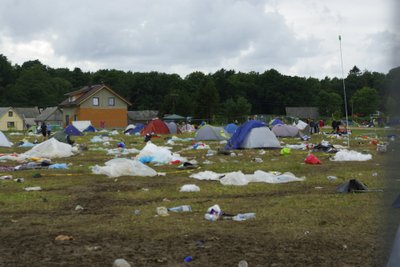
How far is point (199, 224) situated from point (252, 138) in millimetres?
16343

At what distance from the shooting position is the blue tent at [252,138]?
2345 cm

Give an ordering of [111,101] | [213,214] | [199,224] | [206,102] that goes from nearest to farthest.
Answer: [199,224], [213,214], [111,101], [206,102]

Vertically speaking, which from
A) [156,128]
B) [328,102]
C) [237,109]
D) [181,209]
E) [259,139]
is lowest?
[181,209]

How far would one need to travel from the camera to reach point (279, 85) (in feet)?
402

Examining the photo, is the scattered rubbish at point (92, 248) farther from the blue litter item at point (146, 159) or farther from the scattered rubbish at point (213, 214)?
the blue litter item at point (146, 159)

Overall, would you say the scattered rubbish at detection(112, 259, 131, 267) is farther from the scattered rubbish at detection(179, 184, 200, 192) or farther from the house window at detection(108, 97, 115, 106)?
the house window at detection(108, 97, 115, 106)

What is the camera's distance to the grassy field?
5.57m

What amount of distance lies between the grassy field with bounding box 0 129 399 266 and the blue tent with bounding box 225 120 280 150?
35.9 ft

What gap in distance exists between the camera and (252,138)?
23500 mm

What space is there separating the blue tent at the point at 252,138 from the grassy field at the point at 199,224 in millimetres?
10946

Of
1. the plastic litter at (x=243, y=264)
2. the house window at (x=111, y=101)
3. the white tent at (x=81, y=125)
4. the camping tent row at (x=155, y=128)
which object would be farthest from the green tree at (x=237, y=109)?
the plastic litter at (x=243, y=264)

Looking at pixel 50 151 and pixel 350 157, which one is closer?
pixel 350 157

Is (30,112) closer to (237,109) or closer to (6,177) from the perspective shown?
(237,109)

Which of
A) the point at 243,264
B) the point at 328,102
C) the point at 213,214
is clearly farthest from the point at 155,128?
the point at 328,102
